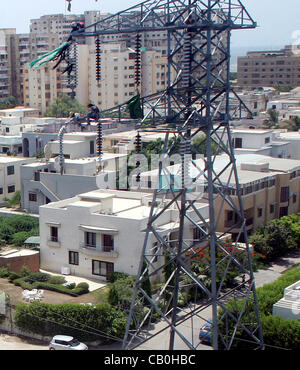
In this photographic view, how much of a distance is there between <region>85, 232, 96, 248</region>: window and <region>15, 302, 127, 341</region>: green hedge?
11.3 ft

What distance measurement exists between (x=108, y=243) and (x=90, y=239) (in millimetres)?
569

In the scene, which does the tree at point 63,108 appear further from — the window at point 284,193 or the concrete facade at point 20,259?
the concrete facade at point 20,259

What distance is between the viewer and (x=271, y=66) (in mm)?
74188

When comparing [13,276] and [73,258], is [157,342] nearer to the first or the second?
[13,276]

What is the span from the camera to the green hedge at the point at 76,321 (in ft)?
46.2

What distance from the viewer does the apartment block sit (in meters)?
73.8

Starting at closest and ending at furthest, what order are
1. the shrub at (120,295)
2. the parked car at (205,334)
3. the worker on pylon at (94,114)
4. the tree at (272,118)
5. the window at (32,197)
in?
the worker on pylon at (94,114) < the parked car at (205,334) < the shrub at (120,295) < the window at (32,197) < the tree at (272,118)

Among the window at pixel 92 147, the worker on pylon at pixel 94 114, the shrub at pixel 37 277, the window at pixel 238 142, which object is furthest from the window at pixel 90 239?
the window at pixel 238 142

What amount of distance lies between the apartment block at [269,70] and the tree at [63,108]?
2925 cm

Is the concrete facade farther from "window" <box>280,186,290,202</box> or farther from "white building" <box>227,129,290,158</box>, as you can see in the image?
"white building" <box>227,129,290,158</box>

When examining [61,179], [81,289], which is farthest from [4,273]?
→ [61,179]

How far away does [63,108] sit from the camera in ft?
160
